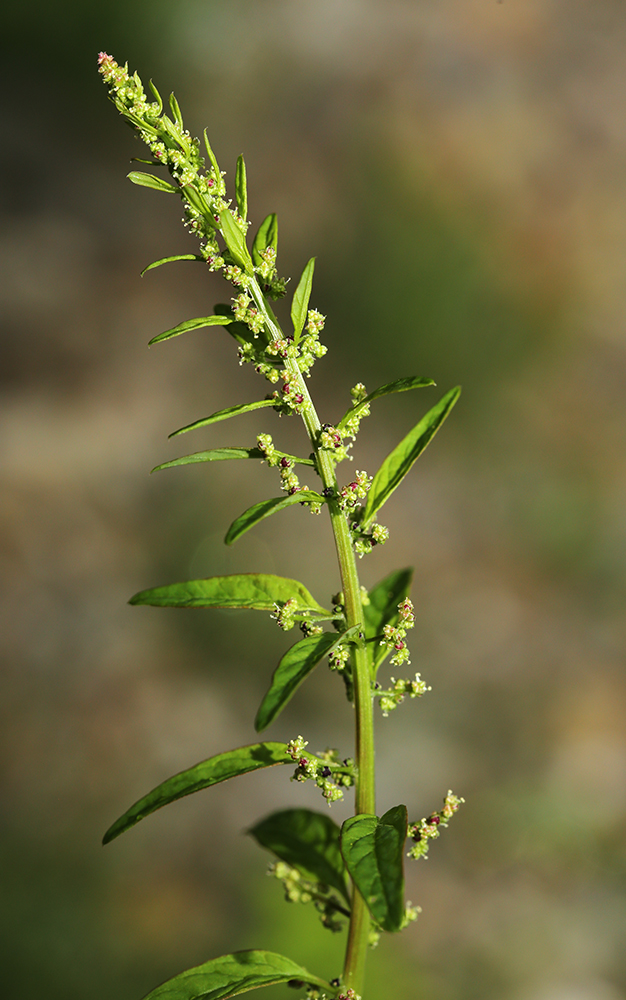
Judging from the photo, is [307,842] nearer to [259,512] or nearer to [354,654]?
[354,654]

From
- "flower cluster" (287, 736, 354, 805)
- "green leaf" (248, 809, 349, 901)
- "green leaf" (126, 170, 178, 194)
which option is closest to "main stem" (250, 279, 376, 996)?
"flower cluster" (287, 736, 354, 805)

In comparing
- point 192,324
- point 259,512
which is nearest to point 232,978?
point 259,512

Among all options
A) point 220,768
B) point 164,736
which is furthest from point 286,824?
point 164,736

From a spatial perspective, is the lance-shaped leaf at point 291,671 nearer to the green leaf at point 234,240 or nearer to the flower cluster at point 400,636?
the flower cluster at point 400,636

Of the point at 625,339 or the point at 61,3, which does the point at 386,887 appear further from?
the point at 61,3

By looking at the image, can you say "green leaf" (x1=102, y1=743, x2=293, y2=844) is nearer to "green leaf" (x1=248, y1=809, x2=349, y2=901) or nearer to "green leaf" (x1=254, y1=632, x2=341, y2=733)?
"green leaf" (x1=254, y1=632, x2=341, y2=733)

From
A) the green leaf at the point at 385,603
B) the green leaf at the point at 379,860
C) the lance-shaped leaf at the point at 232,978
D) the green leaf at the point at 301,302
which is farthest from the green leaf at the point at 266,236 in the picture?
the lance-shaped leaf at the point at 232,978
